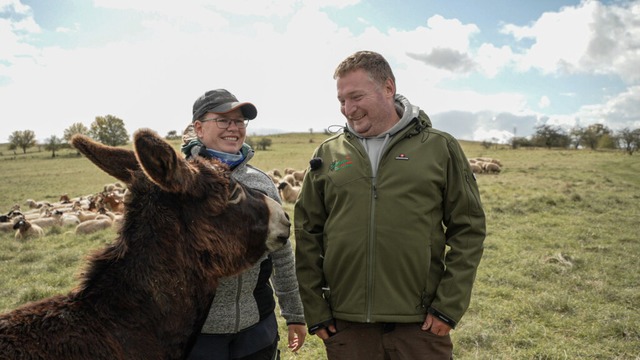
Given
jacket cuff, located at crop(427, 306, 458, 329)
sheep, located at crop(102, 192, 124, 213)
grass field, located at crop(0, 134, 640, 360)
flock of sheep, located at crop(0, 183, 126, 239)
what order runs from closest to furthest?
1. jacket cuff, located at crop(427, 306, 458, 329)
2. grass field, located at crop(0, 134, 640, 360)
3. flock of sheep, located at crop(0, 183, 126, 239)
4. sheep, located at crop(102, 192, 124, 213)

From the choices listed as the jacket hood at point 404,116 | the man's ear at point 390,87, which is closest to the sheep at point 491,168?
the jacket hood at point 404,116

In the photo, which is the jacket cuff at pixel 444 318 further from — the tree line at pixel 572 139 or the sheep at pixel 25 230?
the tree line at pixel 572 139

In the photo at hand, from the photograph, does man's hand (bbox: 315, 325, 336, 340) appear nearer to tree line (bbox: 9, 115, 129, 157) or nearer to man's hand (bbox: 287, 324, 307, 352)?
man's hand (bbox: 287, 324, 307, 352)

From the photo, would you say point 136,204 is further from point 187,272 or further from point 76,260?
point 76,260

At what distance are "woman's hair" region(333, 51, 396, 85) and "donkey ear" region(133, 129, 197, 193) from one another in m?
1.49

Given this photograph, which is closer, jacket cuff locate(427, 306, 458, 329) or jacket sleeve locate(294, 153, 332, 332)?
jacket cuff locate(427, 306, 458, 329)

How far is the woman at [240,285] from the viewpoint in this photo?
3.06 m

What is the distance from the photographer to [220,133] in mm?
3453

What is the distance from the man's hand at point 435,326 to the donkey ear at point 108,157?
2371 millimetres

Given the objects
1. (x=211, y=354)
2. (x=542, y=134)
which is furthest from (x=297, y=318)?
(x=542, y=134)

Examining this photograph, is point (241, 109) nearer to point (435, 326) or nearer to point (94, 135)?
point (435, 326)

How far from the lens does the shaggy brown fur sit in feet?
7.54

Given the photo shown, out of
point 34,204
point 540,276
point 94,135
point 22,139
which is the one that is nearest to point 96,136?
point 94,135

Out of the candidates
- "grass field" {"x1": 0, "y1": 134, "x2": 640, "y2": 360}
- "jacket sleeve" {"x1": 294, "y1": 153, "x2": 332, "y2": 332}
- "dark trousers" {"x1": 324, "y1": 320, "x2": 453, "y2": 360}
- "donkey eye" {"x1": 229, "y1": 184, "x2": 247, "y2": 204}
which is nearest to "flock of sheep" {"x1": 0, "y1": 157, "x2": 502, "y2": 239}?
"grass field" {"x1": 0, "y1": 134, "x2": 640, "y2": 360}
